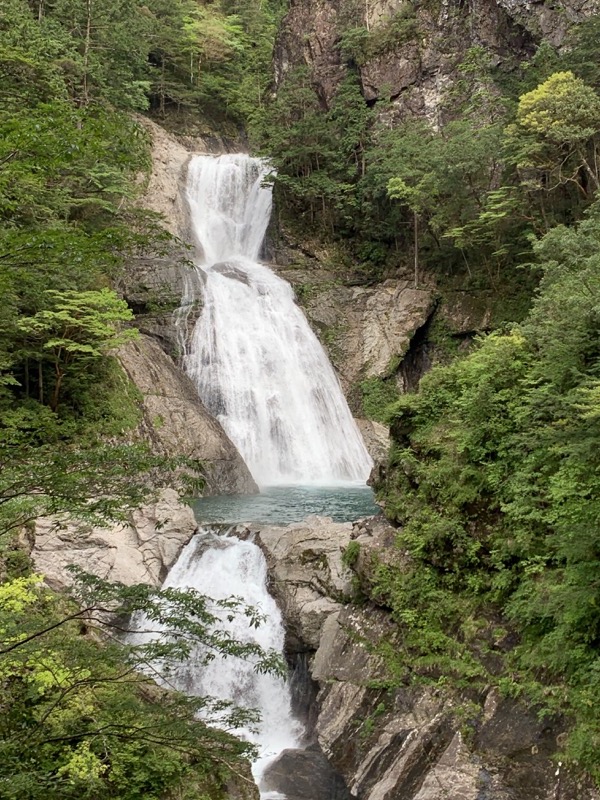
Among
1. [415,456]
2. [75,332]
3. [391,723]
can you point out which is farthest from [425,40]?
[391,723]

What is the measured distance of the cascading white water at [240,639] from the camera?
360 inches

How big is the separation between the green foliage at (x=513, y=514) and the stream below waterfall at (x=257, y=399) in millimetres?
3460

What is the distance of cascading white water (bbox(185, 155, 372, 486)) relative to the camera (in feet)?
66.8

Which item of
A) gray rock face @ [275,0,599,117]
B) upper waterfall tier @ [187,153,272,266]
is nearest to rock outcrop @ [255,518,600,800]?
upper waterfall tier @ [187,153,272,266]

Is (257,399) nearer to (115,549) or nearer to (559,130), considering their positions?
(115,549)

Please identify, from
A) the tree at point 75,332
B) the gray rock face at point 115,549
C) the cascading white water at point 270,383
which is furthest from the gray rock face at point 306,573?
the cascading white water at point 270,383

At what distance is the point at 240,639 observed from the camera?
9961 mm

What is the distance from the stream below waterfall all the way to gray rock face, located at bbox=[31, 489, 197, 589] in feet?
1.08

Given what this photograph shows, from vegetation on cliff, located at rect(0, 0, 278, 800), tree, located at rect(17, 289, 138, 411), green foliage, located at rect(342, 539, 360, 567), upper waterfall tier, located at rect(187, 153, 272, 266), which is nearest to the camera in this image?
vegetation on cliff, located at rect(0, 0, 278, 800)

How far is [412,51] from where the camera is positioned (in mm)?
27859

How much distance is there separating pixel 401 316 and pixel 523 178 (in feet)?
21.8

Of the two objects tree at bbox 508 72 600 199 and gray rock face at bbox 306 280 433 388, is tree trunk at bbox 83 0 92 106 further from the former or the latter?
tree at bbox 508 72 600 199

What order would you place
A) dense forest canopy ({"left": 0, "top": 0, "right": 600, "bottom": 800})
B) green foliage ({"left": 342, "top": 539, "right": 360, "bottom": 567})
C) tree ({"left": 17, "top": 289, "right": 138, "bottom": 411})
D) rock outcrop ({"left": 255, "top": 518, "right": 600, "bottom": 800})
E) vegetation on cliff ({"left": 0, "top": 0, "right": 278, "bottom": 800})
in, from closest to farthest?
vegetation on cliff ({"left": 0, "top": 0, "right": 278, "bottom": 800})
dense forest canopy ({"left": 0, "top": 0, "right": 600, "bottom": 800})
rock outcrop ({"left": 255, "top": 518, "right": 600, "bottom": 800})
green foliage ({"left": 342, "top": 539, "right": 360, "bottom": 567})
tree ({"left": 17, "top": 289, "right": 138, "bottom": 411})

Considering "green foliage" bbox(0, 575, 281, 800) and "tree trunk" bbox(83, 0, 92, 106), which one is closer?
"green foliage" bbox(0, 575, 281, 800)
